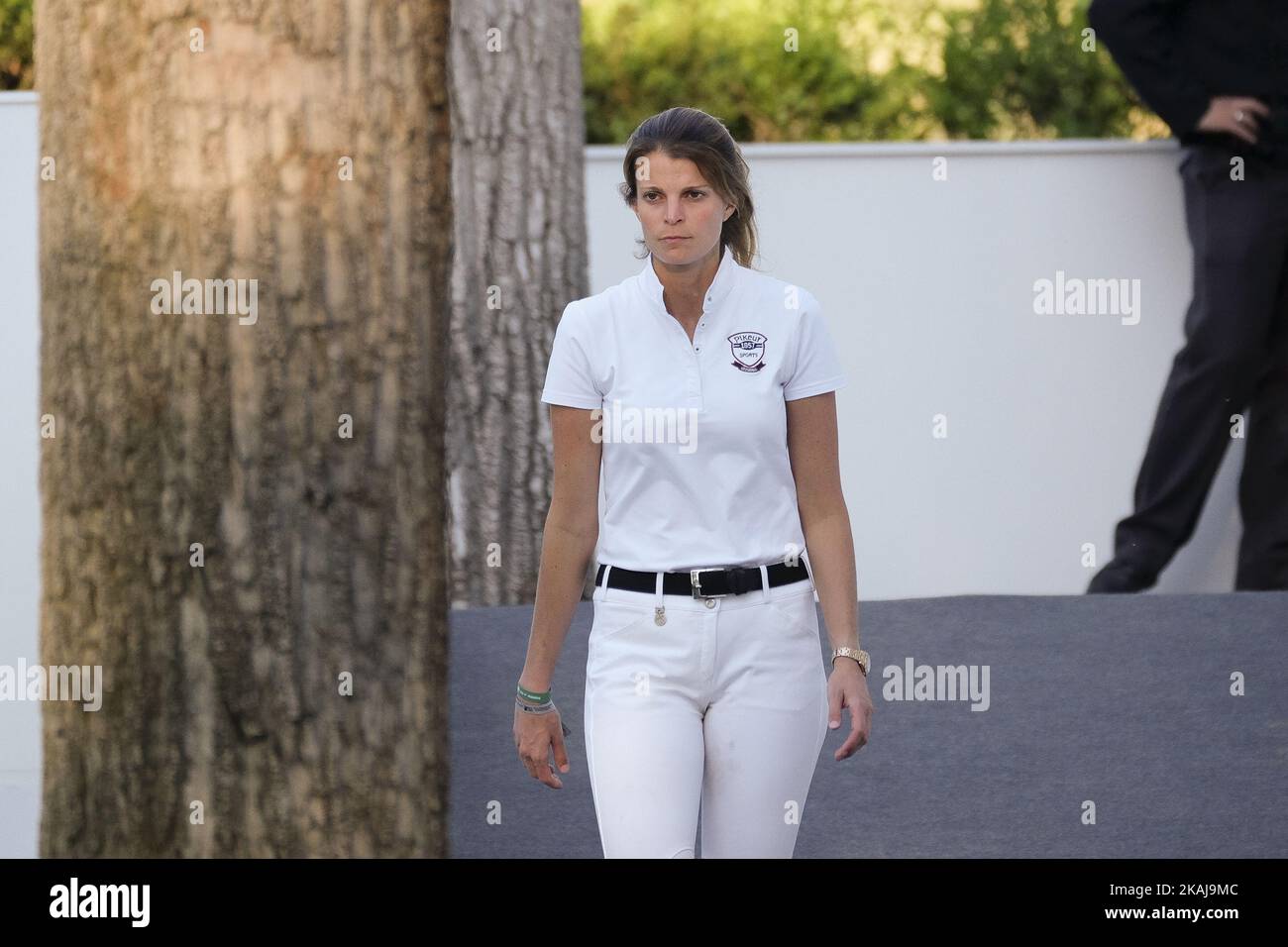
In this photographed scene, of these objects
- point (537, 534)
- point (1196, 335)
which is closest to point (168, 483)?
point (537, 534)

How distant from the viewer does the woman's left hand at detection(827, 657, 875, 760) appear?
2.83 metres

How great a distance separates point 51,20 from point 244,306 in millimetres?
595

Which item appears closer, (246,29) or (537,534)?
(246,29)

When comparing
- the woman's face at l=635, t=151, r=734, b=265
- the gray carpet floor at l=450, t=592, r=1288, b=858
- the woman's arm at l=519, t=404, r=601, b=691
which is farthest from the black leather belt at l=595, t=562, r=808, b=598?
the gray carpet floor at l=450, t=592, r=1288, b=858

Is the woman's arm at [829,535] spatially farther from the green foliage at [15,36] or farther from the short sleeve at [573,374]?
the green foliage at [15,36]

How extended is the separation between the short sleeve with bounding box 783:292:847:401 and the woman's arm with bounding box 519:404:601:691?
1.17 ft

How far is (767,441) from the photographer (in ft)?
9.09

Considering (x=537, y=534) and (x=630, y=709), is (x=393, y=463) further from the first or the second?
(x=537, y=534)

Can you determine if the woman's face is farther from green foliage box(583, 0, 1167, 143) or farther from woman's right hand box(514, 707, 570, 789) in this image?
green foliage box(583, 0, 1167, 143)

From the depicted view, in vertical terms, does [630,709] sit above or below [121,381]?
below

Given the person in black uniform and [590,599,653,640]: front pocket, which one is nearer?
[590,599,653,640]: front pocket

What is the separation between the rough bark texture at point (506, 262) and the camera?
5.45m

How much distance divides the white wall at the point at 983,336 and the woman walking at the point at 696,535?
307 centimetres

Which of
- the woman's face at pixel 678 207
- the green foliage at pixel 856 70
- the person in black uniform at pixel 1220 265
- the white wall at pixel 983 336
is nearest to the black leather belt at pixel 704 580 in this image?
the woman's face at pixel 678 207
